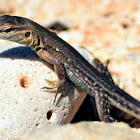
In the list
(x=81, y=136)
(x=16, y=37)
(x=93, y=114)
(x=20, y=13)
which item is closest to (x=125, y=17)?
(x=20, y=13)

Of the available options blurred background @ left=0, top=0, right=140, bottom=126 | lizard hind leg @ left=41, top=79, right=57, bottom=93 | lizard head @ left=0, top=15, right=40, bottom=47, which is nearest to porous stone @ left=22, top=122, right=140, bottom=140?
lizard hind leg @ left=41, top=79, right=57, bottom=93

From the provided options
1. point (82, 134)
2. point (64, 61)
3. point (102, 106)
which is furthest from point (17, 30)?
point (82, 134)

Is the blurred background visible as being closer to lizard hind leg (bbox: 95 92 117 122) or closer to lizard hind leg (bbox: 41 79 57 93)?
lizard hind leg (bbox: 95 92 117 122)

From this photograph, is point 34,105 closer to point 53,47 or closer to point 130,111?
point 53,47

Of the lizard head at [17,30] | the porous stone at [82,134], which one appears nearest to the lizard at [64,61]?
the lizard head at [17,30]

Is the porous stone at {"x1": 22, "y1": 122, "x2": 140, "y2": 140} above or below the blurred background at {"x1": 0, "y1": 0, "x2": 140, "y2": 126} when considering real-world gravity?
below

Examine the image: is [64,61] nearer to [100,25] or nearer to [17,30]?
[17,30]

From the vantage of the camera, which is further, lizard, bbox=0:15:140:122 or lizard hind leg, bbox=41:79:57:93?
lizard hind leg, bbox=41:79:57:93
